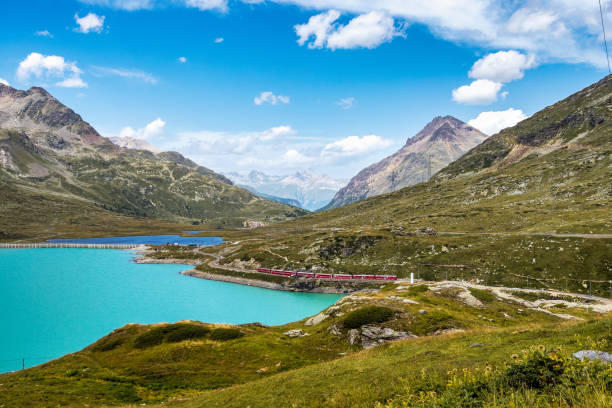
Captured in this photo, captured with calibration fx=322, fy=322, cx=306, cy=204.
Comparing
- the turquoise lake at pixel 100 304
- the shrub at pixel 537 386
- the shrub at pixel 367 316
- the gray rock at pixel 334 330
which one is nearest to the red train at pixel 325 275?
the turquoise lake at pixel 100 304

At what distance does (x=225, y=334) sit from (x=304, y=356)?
1365 cm

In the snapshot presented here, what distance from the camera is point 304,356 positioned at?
131ft

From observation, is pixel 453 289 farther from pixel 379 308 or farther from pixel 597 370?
pixel 597 370

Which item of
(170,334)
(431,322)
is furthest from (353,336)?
(170,334)

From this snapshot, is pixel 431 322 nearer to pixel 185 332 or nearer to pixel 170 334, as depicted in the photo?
pixel 185 332

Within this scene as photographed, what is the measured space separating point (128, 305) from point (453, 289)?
11095 cm

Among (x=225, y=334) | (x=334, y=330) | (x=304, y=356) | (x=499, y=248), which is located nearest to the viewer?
(x=304, y=356)

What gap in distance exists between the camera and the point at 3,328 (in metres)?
90.5

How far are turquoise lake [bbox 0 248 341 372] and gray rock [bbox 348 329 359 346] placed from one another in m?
66.8

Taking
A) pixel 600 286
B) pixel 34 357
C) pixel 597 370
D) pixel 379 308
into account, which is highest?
pixel 597 370

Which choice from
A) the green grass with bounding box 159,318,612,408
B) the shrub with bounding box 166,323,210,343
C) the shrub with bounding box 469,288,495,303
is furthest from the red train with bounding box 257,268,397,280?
the green grass with bounding box 159,318,612,408

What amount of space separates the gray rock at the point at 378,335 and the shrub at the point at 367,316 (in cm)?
125

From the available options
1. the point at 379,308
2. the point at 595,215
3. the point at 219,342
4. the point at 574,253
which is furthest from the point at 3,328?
the point at 595,215

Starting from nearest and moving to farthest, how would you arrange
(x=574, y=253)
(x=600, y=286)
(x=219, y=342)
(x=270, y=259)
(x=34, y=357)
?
1. (x=219, y=342)
2. (x=34, y=357)
3. (x=600, y=286)
4. (x=574, y=253)
5. (x=270, y=259)
